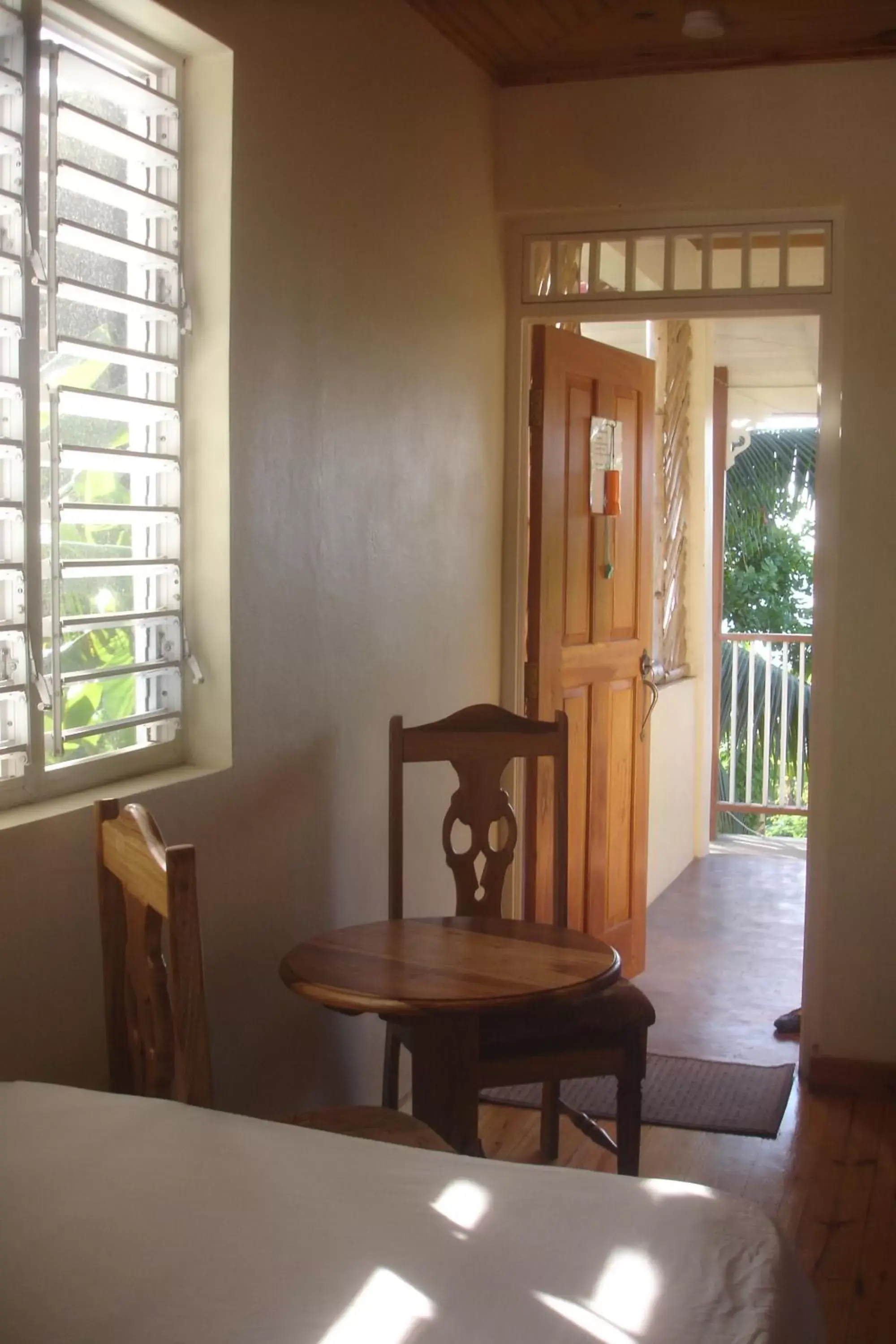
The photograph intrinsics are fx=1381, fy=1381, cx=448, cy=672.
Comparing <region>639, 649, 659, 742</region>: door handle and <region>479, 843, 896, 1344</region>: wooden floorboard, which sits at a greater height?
<region>639, 649, 659, 742</region>: door handle

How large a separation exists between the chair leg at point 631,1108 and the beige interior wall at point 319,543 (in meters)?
0.63

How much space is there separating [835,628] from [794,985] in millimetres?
1486

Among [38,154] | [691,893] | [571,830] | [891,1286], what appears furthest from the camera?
[691,893]

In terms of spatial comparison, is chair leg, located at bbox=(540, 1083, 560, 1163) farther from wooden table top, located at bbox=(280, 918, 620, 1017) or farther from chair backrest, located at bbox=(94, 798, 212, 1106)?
chair backrest, located at bbox=(94, 798, 212, 1106)

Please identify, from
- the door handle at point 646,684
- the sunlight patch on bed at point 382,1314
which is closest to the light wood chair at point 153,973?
the sunlight patch on bed at point 382,1314

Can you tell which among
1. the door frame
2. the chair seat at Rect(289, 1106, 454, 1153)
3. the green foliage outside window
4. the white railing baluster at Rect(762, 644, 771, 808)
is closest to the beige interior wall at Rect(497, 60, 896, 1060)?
the door frame

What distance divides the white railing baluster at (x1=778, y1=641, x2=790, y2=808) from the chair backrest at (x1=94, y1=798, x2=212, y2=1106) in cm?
529

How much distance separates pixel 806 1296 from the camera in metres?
1.41

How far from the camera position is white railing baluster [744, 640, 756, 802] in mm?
6922

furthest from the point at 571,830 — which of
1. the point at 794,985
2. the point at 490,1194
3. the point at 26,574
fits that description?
the point at 490,1194

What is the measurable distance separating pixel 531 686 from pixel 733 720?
315cm

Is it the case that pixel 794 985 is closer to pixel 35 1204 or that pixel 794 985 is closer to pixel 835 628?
pixel 835 628

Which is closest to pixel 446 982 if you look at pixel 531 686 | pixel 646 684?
pixel 531 686

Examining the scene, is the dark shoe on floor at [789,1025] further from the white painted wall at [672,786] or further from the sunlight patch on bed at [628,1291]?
the sunlight patch on bed at [628,1291]
